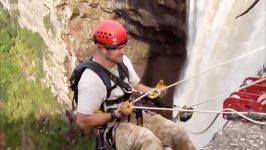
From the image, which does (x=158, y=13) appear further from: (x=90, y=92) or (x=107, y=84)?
(x=90, y=92)

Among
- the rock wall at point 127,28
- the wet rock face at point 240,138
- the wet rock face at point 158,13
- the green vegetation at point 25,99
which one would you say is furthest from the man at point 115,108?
the green vegetation at point 25,99

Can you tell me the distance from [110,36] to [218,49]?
435cm

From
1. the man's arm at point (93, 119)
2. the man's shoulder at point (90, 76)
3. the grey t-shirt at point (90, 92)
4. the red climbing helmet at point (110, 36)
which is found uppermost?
the red climbing helmet at point (110, 36)

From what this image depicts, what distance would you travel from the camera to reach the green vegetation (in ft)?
37.8

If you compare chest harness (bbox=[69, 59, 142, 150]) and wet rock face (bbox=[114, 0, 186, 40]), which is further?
wet rock face (bbox=[114, 0, 186, 40])

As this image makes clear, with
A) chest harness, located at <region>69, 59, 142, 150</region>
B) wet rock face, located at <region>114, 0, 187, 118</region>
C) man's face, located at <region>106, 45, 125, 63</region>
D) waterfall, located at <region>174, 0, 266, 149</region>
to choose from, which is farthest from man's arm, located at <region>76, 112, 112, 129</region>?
wet rock face, located at <region>114, 0, 187, 118</region>

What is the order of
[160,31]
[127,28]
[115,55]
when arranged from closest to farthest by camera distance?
[115,55] → [160,31] → [127,28]

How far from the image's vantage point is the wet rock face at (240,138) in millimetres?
4461

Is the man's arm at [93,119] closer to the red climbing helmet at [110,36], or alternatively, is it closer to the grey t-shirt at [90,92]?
the grey t-shirt at [90,92]

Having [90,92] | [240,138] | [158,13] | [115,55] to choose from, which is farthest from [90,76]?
[158,13]

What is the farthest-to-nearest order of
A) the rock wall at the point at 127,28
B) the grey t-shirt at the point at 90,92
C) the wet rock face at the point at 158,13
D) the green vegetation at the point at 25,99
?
the green vegetation at the point at 25,99 < the rock wall at the point at 127,28 < the wet rock face at the point at 158,13 < the grey t-shirt at the point at 90,92

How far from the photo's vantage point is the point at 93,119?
13.9 ft

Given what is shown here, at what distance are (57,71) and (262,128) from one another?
23.1 ft

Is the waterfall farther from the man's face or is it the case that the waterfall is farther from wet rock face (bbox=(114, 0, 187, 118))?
the man's face
